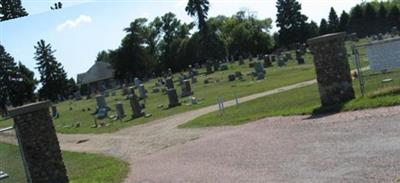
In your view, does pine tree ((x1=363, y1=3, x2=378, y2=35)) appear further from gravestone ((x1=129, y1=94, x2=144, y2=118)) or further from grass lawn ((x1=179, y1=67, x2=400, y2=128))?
grass lawn ((x1=179, y1=67, x2=400, y2=128))

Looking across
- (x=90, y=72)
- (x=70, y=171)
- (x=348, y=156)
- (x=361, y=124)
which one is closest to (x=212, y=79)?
(x=70, y=171)

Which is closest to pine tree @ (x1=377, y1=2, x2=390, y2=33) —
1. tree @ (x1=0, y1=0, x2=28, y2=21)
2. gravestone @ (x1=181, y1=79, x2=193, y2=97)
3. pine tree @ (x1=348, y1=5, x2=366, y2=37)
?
pine tree @ (x1=348, y1=5, x2=366, y2=37)

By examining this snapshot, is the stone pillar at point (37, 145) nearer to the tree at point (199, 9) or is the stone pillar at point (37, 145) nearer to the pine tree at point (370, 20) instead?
the tree at point (199, 9)

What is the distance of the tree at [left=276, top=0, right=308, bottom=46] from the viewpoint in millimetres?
89188

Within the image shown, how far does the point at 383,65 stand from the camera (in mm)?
17578

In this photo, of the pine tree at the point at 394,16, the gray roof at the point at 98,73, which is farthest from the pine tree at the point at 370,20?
the gray roof at the point at 98,73

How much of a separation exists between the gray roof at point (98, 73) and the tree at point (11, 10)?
95390mm

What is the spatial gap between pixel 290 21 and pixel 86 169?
77.6 meters

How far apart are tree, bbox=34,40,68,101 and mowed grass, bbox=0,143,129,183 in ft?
199

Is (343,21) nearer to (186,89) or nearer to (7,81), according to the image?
(7,81)

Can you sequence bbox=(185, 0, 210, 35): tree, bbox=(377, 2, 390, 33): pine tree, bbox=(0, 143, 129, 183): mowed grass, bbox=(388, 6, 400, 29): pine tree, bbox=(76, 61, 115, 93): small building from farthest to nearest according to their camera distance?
1. bbox=(76, 61, 115, 93): small building
2. bbox=(377, 2, 390, 33): pine tree
3. bbox=(388, 6, 400, 29): pine tree
4. bbox=(185, 0, 210, 35): tree
5. bbox=(0, 143, 129, 183): mowed grass

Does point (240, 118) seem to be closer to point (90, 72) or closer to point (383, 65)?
point (383, 65)

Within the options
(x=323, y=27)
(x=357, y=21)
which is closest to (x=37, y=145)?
(x=323, y=27)

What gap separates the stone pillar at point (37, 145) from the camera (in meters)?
13.2
